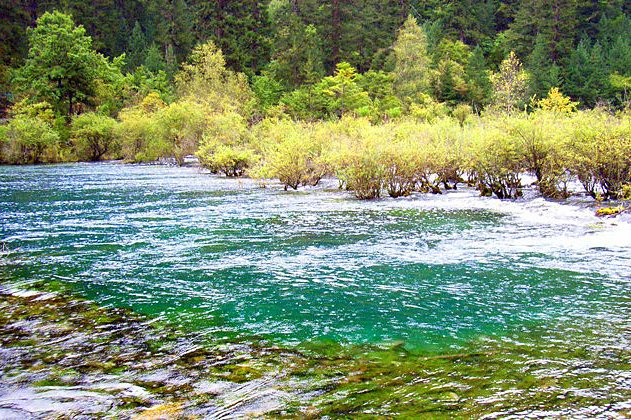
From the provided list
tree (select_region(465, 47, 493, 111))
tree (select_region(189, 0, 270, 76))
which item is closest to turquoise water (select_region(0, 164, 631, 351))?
tree (select_region(465, 47, 493, 111))

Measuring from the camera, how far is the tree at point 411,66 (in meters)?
68.0

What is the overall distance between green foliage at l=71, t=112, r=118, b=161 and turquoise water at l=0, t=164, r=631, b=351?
35.9 metres

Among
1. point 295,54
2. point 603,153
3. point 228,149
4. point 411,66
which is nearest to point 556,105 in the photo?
point 603,153

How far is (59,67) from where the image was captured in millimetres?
63250

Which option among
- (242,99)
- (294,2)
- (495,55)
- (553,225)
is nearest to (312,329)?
(553,225)

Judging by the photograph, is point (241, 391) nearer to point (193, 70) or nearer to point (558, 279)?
point (558, 279)

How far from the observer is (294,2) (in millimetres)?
88188

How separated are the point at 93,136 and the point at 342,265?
51.9 m

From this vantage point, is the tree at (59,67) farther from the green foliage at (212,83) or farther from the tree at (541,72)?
the tree at (541,72)

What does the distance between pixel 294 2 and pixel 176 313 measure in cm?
8652

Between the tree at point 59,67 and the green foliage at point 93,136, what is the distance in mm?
6604

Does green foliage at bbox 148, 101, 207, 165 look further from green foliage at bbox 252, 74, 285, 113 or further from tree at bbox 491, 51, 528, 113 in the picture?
tree at bbox 491, 51, 528, 113

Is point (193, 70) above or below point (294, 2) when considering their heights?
below

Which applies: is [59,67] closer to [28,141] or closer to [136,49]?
[28,141]
